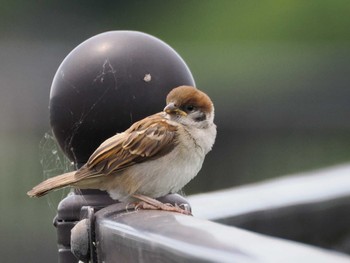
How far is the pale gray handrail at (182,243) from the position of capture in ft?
7.27

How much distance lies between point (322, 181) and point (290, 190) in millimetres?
111

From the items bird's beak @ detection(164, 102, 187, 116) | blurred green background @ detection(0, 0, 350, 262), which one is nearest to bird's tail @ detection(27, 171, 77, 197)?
bird's beak @ detection(164, 102, 187, 116)

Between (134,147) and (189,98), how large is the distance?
0.24 meters

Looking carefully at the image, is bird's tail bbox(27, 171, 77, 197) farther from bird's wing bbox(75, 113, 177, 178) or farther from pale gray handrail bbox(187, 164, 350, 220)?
pale gray handrail bbox(187, 164, 350, 220)

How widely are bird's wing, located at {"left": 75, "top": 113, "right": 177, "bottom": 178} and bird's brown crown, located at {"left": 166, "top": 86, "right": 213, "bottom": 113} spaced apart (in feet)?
0.25

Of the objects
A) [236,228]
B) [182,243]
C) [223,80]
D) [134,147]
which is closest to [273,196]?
[134,147]

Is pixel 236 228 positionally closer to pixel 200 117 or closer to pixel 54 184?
pixel 54 184

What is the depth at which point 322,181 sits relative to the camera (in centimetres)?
470

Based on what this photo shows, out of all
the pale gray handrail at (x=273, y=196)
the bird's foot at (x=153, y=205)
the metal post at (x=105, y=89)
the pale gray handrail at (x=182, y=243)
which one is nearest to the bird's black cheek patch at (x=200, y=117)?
the pale gray handrail at (x=273, y=196)

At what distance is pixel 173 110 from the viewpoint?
4.16 meters

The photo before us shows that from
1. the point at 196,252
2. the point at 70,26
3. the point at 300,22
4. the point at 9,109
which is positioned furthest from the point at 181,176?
the point at 70,26

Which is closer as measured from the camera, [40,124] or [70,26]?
[40,124]

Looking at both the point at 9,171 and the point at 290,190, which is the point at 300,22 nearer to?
the point at 9,171

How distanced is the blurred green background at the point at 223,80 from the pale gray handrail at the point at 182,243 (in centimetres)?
179
